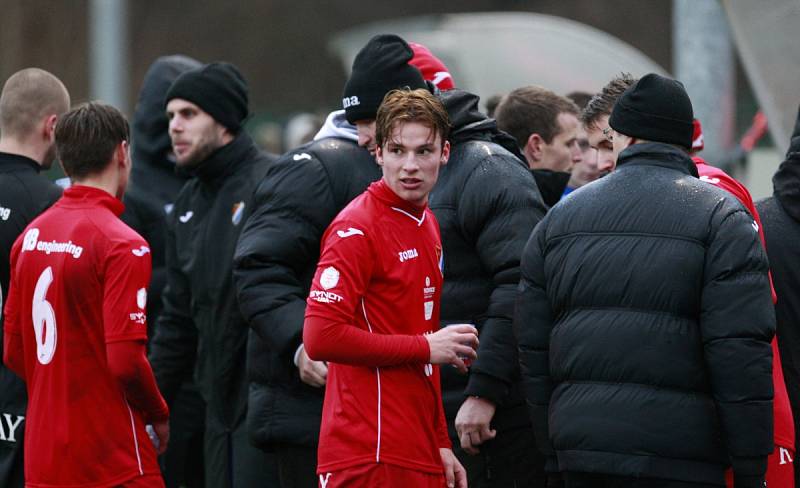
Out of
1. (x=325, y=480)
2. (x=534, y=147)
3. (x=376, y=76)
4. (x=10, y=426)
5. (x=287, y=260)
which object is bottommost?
(x=10, y=426)

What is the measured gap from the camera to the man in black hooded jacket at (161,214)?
7996 mm

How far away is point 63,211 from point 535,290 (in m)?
1.89

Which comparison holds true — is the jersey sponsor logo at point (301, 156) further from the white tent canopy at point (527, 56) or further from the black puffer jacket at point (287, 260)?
the white tent canopy at point (527, 56)

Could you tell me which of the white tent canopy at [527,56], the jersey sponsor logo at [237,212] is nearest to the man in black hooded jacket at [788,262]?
the jersey sponsor logo at [237,212]

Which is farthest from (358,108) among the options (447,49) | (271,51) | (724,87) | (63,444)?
(271,51)

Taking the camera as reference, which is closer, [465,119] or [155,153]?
[465,119]

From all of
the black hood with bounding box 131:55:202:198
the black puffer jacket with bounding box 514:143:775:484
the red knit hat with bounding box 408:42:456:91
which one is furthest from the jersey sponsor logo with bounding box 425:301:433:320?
the black hood with bounding box 131:55:202:198

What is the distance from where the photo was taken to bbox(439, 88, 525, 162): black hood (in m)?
5.80

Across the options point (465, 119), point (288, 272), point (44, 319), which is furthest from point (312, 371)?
point (465, 119)

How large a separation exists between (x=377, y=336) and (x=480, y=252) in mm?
1012

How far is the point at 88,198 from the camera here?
5.67m

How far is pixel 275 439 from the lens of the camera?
230 inches

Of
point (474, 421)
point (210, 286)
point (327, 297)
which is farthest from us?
point (210, 286)

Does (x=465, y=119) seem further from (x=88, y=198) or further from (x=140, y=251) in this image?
(x=88, y=198)
